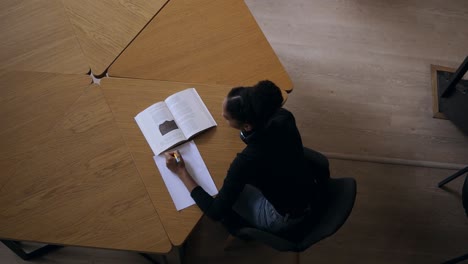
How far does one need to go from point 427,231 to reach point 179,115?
1.77 m

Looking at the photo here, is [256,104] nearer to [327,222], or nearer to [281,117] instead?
[281,117]

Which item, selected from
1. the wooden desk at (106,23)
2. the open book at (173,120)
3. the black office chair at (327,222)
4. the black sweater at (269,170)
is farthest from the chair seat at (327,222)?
the wooden desk at (106,23)

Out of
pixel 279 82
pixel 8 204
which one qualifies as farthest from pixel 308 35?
pixel 8 204

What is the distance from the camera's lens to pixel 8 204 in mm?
1399

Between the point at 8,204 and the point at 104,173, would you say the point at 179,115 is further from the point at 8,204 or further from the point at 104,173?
the point at 8,204

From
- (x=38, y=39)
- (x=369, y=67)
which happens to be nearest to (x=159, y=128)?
(x=38, y=39)

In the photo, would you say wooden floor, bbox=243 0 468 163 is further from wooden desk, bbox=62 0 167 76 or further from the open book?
wooden desk, bbox=62 0 167 76

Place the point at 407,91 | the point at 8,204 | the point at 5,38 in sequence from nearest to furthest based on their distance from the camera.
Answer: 1. the point at 8,204
2. the point at 5,38
3. the point at 407,91

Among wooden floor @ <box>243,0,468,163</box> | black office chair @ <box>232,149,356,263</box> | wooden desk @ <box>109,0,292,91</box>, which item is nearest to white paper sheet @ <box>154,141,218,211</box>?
black office chair @ <box>232,149,356,263</box>

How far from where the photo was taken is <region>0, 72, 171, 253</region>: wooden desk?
137cm

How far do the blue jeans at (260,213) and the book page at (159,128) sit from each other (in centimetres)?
47

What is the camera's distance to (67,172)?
1.47 meters

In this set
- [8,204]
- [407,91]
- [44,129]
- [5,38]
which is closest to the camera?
[8,204]

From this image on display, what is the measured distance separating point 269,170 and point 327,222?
294 millimetres
